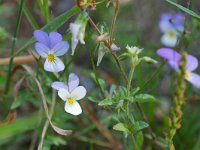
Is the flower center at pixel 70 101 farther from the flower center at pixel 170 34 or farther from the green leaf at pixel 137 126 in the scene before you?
the flower center at pixel 170 34

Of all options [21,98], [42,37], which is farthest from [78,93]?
[21,98]

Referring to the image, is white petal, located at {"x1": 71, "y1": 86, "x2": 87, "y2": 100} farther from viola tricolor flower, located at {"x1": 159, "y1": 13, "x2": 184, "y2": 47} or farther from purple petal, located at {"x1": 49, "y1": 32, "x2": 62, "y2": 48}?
viola tricolor flower, located at {"x1": 159, "y1": 13, "x2": 184, "y2": 47}

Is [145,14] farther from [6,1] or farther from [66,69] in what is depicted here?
[66,69]

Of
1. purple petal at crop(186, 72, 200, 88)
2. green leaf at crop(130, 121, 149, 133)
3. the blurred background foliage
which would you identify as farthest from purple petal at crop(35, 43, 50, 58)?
purple petal at crop(186, 72, 200, 88)

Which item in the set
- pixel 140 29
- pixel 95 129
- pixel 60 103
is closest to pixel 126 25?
pixel 140 29

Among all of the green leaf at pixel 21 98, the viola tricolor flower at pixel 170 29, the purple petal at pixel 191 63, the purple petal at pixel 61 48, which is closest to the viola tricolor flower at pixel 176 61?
the purple petal at pixel 191 63

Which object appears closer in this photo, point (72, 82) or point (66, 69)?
point (72, 82)
